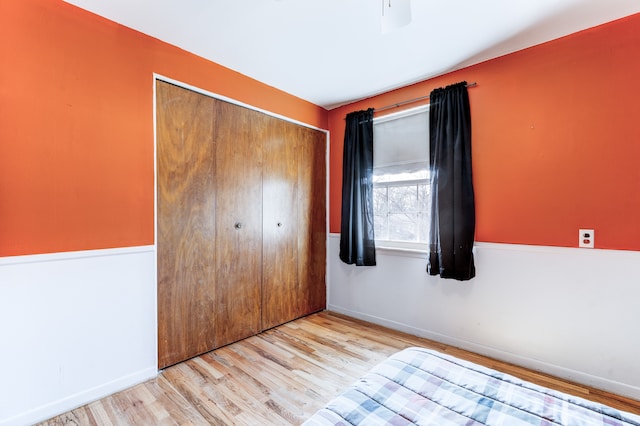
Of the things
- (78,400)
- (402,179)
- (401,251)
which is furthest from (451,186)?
(78,400)

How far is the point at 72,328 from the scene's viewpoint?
1.81 metres

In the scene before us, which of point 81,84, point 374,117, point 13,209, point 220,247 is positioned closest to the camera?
point 13,209

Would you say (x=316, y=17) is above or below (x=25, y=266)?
above

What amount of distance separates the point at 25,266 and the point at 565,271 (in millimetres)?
3534

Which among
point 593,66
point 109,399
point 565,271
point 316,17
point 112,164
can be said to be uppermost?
point 316,17

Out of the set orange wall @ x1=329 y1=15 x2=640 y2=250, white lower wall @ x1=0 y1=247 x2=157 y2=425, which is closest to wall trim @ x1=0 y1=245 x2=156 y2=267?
white lower wall @ x1=0 y1=247 x2=157 y2=425

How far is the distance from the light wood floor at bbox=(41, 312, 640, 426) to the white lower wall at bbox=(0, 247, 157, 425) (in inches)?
5.3

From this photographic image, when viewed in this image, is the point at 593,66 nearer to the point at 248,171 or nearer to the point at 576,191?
the point at 576,191

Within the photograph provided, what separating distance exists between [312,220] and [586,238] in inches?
96.0

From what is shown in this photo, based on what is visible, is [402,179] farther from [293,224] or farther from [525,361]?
[525,361]

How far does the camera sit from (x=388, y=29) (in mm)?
1425

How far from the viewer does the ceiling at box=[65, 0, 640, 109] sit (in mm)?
1825

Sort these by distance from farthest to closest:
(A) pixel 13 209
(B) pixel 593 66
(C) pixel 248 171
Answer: (C) pixel 248 171, (B) pixel 593 66, (A) pixel 13 209

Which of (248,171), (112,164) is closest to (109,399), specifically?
(112,164)
